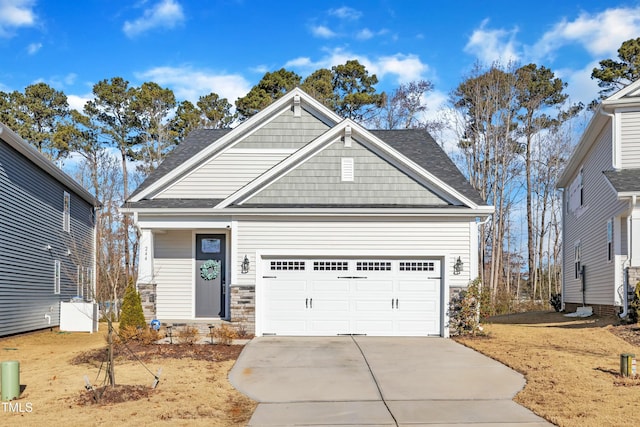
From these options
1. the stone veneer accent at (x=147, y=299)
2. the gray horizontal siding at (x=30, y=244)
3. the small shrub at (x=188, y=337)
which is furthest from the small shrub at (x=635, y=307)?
the gray horizontal siding at (x=30, y=244)

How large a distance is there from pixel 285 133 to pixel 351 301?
5.82 metres

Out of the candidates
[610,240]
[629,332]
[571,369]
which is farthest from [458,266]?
[571,369]

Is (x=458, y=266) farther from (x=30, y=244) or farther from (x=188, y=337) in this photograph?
(x=30, y=244)

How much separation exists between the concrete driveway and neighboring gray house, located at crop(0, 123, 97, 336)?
585 cm

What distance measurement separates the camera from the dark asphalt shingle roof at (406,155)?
1753 centimetres

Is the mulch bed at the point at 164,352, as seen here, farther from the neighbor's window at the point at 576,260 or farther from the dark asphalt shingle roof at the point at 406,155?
the neighbor's window at the point at 576,260

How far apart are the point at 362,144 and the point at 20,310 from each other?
11.3 meters

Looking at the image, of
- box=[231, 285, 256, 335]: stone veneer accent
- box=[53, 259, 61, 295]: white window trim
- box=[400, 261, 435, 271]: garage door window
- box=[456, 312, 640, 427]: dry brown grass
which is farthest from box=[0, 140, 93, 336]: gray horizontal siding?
box=[456, 312, 640, 427]: dry brown grass

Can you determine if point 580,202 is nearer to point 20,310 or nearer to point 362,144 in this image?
point 362,144

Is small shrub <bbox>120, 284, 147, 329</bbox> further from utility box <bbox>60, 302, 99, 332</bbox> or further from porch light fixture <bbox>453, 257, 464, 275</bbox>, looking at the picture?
porch light fixture <bbox>453, 257, 464, 275</bbox>

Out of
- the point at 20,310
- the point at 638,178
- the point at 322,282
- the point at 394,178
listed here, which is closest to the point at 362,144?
the point at 394,178

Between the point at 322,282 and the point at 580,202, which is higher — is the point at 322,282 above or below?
below

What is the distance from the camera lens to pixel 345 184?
55.8ft

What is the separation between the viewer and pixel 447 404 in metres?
8.98
